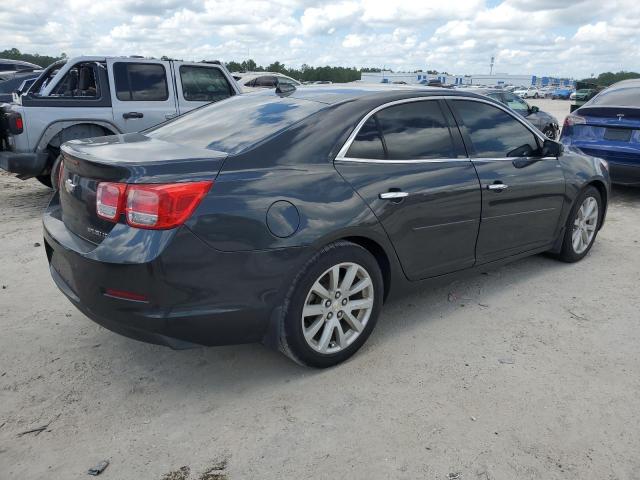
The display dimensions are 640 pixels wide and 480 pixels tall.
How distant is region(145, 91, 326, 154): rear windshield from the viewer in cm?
308

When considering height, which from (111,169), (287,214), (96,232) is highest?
(111,169)

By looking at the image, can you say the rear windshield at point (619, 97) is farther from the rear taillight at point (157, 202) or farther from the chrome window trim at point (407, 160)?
the rear taillight at point (157, 202)

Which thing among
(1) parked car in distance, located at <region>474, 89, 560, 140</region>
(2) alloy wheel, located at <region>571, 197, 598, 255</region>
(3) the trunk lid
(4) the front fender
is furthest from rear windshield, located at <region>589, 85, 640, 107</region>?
(3) the trunk lid

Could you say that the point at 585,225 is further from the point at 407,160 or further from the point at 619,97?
the point at 619,97

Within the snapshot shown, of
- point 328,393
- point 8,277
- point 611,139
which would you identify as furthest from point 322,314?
point 611,139

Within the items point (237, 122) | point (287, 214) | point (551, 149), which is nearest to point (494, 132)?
point (551, 149)

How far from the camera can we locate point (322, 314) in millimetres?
3053

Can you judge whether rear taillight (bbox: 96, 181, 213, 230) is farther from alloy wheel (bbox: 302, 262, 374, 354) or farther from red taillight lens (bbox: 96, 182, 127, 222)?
alloy wheel (bbox: 302, 262, 374, 354)

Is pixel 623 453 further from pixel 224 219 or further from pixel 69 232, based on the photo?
pixel 69 232

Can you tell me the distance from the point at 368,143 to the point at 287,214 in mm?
807

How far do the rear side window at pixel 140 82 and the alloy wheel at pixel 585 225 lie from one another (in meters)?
5.68

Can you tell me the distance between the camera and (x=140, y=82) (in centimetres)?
758

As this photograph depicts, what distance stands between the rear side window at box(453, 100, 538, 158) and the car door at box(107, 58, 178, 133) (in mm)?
4960

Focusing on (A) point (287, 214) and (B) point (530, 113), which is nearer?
(A) point (287, 214)
